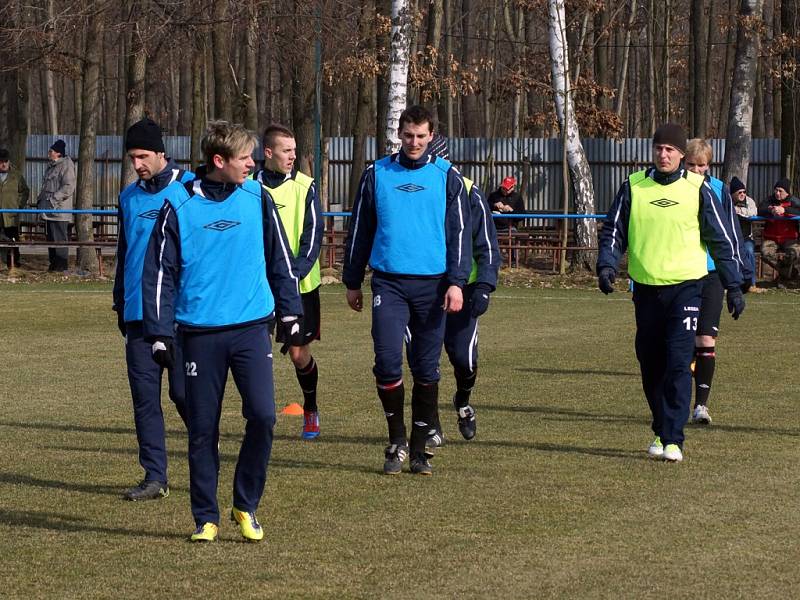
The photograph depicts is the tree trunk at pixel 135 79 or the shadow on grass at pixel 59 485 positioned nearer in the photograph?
the shadow on grass at pixel 59 485

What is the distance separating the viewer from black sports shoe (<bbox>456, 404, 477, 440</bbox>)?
10.2 m

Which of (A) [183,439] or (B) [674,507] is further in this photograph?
(A) [183,439]

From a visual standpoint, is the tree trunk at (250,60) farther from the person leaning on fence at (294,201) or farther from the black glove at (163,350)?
the black glove at (163,350)

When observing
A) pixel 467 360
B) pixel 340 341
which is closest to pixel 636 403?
pixel 467 360

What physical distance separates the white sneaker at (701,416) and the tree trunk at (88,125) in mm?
18341

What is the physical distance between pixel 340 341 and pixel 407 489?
27.7 ft

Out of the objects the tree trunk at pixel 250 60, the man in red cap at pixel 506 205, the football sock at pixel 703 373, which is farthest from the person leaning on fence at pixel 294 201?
the tree trunk at pixel 250 60

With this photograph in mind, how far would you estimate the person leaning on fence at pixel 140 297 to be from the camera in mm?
8219

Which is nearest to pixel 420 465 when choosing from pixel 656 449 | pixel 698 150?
pixel 656 449

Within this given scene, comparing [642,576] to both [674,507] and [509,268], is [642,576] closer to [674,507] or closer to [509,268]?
[674,507]

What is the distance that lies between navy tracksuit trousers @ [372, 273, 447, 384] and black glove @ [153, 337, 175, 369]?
208cm

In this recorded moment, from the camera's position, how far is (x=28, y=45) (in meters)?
32.2

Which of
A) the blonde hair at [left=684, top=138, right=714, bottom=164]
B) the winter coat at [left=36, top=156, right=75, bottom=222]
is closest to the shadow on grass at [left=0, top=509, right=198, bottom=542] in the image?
the blonde hair at [left=684, top=138, right=714, bottom=164]

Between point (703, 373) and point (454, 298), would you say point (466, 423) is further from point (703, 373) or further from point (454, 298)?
point (703, 373)
